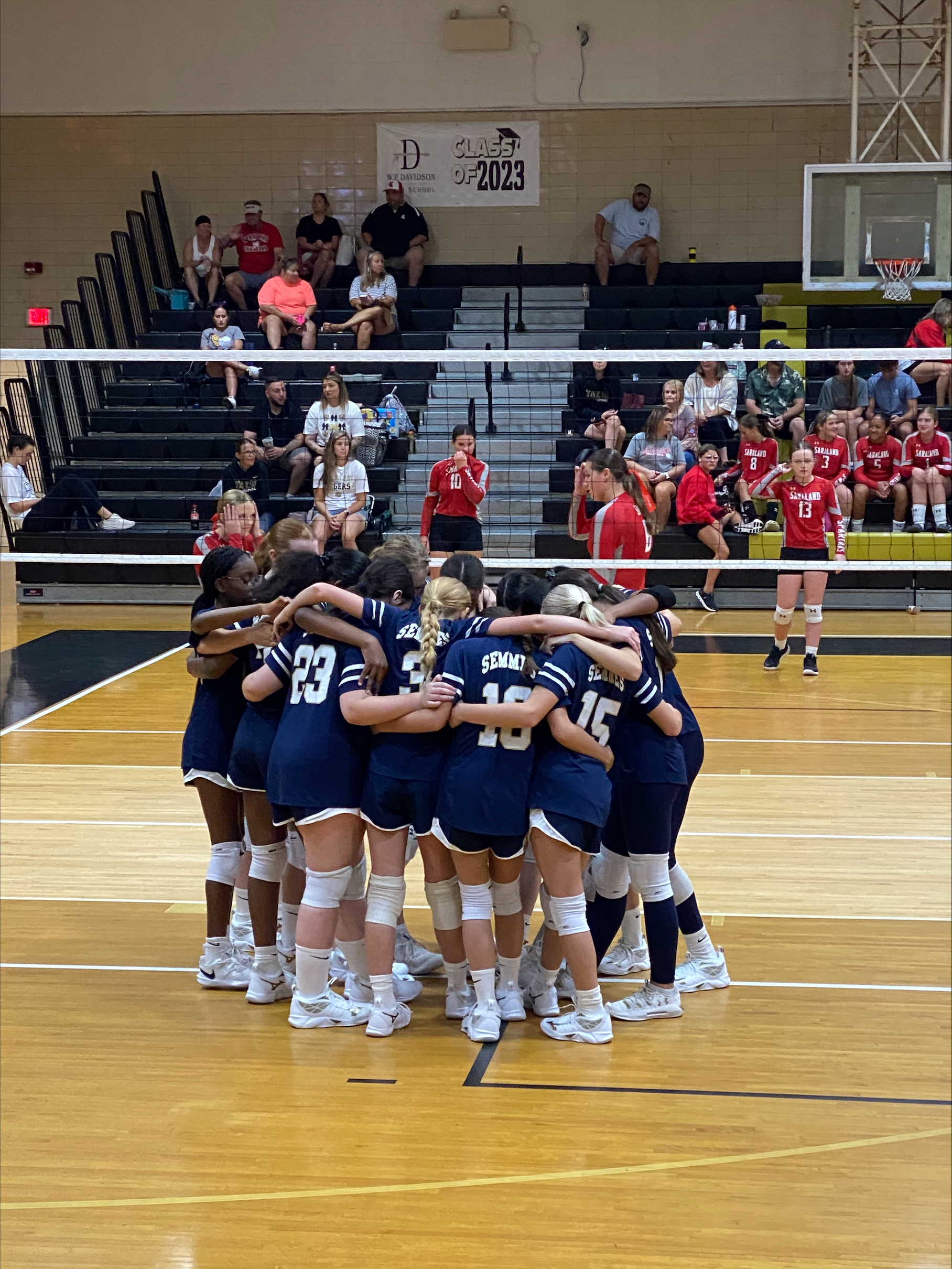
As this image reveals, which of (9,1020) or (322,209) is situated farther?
(322,209)

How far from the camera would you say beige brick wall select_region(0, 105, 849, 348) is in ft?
60.7

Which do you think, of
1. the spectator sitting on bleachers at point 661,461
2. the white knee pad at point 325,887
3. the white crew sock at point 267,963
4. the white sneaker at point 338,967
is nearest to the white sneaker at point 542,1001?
the white sneaker at point 338,967

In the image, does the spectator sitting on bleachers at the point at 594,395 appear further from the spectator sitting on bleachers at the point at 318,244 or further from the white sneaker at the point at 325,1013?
the white sneaker at the point at 325,1013

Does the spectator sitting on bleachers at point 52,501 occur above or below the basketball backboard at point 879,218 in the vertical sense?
below

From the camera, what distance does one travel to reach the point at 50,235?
19547 mm

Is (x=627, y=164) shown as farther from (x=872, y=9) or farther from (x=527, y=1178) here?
(x=527, y=1178)

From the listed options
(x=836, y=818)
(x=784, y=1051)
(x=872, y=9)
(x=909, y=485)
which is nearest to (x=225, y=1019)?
(x=784, y=1051)

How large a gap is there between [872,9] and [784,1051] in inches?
634

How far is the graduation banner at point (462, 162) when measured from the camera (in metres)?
18.8

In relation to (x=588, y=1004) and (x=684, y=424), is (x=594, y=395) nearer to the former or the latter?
(x=684, y=424)

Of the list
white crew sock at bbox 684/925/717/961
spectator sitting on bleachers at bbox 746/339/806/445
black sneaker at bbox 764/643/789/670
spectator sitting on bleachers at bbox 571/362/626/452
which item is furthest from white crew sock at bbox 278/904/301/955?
spectator sitting on bleachers at bbox 746/339/806/445

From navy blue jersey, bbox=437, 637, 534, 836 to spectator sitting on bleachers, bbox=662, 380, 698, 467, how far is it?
9.30 meters

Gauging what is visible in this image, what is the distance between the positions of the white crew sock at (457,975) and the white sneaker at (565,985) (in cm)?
37

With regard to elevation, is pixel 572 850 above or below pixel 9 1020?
above
